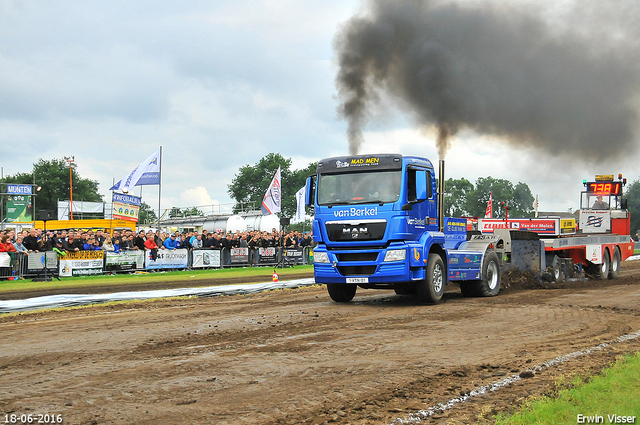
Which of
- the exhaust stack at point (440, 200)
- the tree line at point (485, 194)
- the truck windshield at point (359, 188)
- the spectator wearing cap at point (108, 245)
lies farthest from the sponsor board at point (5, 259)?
the tree line at point (485, 194)

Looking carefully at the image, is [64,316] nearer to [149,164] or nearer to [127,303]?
[127,303]

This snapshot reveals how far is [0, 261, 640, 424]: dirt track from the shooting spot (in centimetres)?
518

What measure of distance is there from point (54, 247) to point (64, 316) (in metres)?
11.6

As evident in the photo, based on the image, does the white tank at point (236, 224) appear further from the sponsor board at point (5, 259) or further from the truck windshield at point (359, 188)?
the truck windshield at point (359, 188)

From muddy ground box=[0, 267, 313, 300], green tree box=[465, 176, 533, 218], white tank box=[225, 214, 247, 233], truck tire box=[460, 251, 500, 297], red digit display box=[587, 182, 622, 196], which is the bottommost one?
muddy ground box=[0, 267, 313, 300]

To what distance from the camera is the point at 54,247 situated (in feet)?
73.9

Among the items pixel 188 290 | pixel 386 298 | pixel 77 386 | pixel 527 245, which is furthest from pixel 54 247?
pixel 77 386

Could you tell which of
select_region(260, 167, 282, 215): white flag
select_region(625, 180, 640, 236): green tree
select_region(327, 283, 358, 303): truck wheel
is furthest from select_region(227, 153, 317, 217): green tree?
select_region(327, 283, 358, 303): truck wheel

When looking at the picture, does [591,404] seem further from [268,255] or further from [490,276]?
[268,255]

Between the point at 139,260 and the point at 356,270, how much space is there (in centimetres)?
1487

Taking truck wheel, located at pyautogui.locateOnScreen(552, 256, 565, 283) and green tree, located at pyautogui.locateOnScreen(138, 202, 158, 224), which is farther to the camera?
green tree, located at pyautogui.locateOnScreen(138, 202, 158, 224)

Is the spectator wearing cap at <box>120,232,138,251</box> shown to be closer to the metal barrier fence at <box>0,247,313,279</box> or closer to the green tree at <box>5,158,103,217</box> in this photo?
the metal barrier fence at <box>0,247,313,279</box>

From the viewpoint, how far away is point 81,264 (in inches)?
916

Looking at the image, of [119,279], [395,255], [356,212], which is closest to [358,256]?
[395,255]
